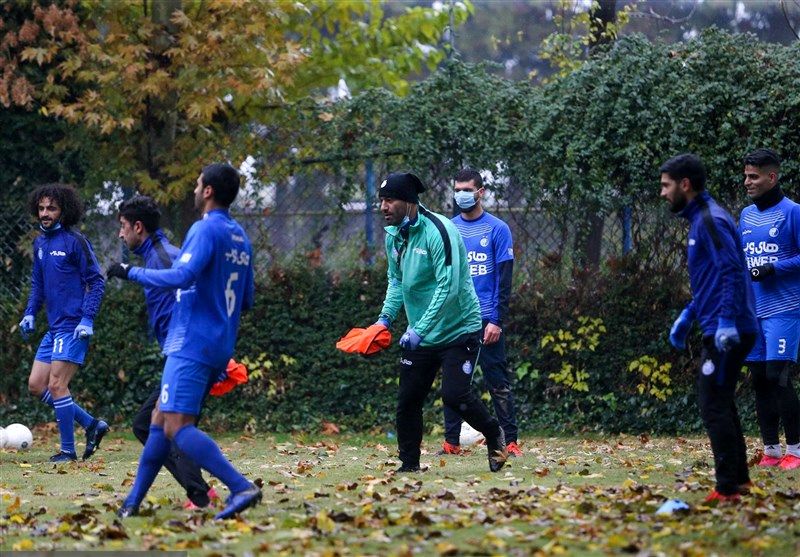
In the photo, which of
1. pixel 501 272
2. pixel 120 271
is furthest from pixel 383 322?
pixel 120 271

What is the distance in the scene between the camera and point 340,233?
44.5ft

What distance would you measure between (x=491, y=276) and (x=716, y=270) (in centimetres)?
368

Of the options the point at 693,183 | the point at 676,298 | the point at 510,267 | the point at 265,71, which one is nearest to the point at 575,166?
the point at 676,298

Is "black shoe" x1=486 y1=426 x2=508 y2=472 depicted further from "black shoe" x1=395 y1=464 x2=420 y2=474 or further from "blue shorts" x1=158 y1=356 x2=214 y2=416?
"blue shorts" x1=158 y1=356 x2=214 y2=416

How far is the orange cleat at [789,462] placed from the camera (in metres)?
8.75

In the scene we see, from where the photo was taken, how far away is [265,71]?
13.5 m

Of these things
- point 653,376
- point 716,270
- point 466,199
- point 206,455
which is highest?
point 466,199

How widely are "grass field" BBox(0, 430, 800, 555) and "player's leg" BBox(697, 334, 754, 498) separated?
7.4 inches

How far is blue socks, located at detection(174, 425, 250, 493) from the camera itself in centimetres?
661

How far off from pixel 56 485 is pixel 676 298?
6384 millimetres

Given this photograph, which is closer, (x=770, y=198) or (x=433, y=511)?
(x=433, y=511)

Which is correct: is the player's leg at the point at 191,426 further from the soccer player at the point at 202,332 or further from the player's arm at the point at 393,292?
the player's arm at the point at 393,292

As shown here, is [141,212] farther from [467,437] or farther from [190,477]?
[467,437]

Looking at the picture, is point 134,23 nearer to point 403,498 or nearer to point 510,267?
point 510,267
